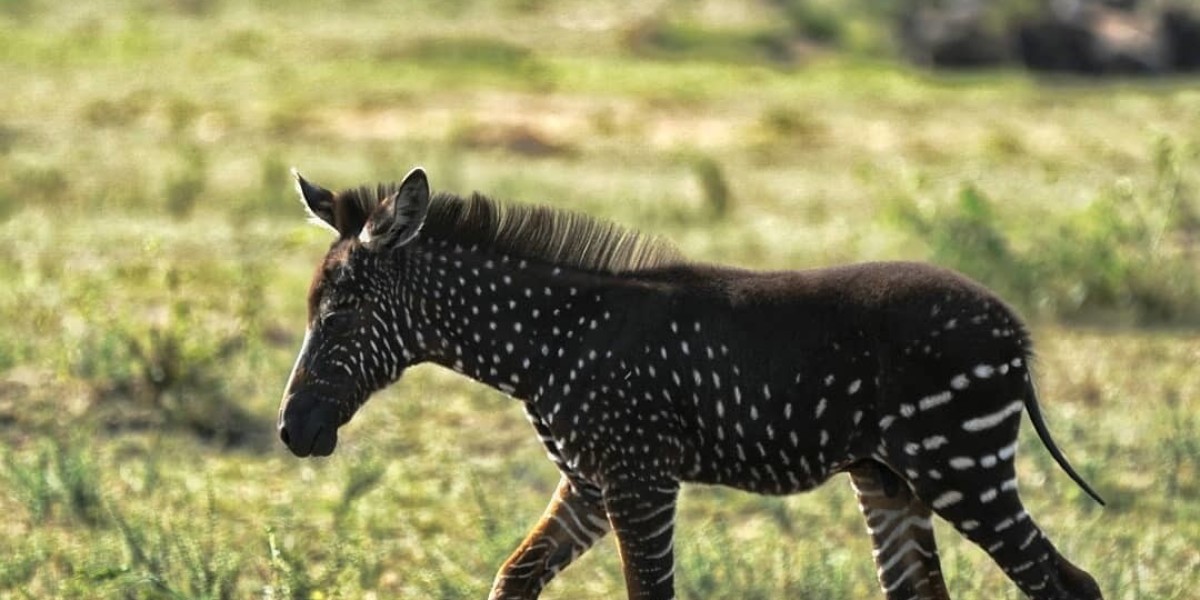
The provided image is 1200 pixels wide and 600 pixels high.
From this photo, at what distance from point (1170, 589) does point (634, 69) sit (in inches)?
1129

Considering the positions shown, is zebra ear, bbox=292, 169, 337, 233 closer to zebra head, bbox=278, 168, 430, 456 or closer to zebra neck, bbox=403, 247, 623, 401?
zebra head, bbox=278, 168, 430, 456

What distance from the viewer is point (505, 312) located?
8195 mm

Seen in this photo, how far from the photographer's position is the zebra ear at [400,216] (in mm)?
7852

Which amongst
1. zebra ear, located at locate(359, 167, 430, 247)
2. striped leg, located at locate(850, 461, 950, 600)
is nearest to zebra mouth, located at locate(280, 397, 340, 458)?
zebra ear, located at locate(359, 167, 430, 247)

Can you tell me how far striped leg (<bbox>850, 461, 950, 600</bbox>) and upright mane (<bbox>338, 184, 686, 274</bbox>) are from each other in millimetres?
1211

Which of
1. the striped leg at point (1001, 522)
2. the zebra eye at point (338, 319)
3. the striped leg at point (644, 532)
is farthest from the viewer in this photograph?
the zebra eye at point (338, 319)

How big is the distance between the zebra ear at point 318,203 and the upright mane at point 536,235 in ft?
0.49

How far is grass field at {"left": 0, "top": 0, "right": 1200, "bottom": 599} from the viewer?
32.7ft

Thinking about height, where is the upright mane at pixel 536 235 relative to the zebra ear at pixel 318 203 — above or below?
below

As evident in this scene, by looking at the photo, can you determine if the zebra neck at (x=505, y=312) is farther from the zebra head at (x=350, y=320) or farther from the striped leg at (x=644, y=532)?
the striped leg at (x=644, y=532)

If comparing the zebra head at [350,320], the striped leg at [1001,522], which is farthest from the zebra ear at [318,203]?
the striped leg at [1001,522]

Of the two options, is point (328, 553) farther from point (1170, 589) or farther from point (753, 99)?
point (753, 99)

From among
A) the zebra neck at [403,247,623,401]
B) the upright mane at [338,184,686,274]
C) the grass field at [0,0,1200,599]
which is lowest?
the grass field at [0,0,1200,599]

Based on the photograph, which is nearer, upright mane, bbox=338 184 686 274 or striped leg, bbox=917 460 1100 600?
striped leg, bbox=917 460 1100 600
